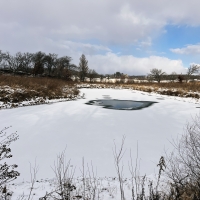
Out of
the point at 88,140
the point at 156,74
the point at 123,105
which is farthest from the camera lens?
the point at 156,74

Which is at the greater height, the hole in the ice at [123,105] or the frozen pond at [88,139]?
the hole in the ice at [123,105]

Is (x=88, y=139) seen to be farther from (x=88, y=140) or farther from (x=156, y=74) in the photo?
(x=156, y=74)

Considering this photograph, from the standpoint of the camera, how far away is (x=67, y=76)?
4194cm

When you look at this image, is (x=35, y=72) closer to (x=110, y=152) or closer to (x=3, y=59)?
(x=3, y=59)

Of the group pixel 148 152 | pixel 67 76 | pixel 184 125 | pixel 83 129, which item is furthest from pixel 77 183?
pixel 67 76

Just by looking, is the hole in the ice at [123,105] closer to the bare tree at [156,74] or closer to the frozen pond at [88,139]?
the frozen pond at [88,139]

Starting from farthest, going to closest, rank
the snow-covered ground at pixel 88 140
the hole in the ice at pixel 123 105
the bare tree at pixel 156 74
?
the bare tree at pixel 156 74
the hole in the ice at pixel 123 105
the snow-covered ground at pixel 88 140

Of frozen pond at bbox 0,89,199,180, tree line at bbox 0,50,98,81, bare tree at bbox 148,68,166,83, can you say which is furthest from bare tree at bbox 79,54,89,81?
frozen pond at bbox 0,89,199,180

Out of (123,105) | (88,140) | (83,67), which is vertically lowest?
(88,140)

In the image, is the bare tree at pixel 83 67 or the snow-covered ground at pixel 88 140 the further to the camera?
the bare tree at pixel 83 67

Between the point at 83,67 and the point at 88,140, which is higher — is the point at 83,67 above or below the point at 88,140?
above

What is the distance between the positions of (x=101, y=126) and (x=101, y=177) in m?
4.00

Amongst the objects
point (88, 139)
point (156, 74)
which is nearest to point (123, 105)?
point (88, 139)

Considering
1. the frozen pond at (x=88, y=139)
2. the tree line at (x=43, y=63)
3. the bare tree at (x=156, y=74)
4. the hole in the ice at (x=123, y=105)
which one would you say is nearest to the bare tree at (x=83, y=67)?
the tree line at (x=43, y=63)
